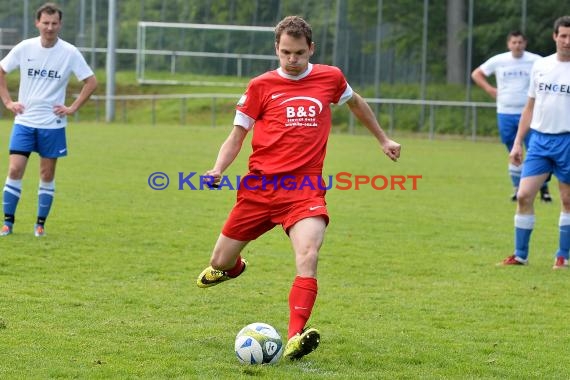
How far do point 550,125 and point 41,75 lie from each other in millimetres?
4835

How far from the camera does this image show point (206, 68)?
40.9 meters

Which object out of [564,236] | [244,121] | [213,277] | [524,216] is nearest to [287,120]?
[244,121]

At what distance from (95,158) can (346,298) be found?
13.8 m

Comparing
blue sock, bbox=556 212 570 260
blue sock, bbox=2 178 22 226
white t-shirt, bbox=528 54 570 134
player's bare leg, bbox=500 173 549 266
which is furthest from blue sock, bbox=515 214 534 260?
blue sock, bbox=2 178 22 226

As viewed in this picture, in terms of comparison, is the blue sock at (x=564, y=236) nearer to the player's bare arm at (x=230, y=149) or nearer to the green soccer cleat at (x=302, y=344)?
the player's bare arm at (x=230, y=149)

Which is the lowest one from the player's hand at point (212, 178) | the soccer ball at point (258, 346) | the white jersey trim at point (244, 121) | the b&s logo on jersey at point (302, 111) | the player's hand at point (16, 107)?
the soccer ball at point (258, 346)

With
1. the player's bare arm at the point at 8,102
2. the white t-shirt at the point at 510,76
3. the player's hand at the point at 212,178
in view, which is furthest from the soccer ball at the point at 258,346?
the white t-shirt at the point at 510,76

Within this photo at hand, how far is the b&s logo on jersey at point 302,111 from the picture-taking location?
6.47 m

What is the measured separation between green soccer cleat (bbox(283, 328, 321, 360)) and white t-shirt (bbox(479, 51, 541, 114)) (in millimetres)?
10114

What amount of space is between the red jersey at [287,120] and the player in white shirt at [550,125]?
139 inches

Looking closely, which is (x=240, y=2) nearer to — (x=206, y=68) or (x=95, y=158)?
(x=206, y=68)

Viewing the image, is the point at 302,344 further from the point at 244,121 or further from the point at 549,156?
the point at 549,156

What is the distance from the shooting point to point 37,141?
10.6m

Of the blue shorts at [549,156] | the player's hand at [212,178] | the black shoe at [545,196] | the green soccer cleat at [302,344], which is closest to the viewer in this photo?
the green soccer cleat at [302,344]
